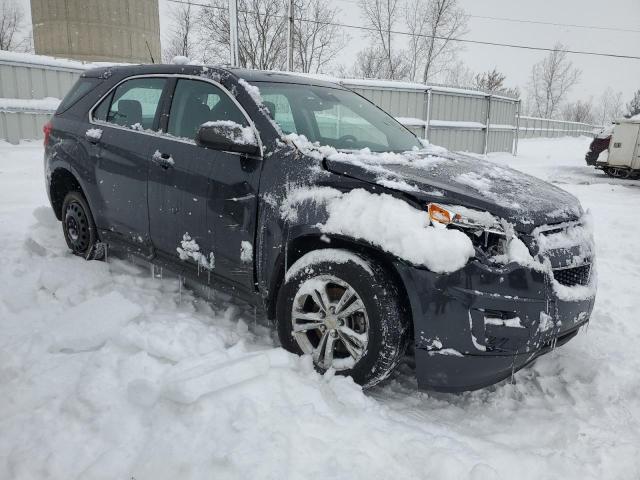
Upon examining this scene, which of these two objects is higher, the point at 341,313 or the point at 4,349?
the point at 341,313

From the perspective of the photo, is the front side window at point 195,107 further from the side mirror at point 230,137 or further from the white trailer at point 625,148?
the white trailer at point 625,148

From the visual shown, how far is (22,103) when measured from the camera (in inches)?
439

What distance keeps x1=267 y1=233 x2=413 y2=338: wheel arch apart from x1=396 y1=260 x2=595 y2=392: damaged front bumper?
10 cm

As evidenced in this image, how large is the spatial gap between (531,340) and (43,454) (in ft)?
7.40

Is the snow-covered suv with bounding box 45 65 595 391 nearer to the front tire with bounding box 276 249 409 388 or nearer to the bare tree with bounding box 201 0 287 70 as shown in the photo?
the front tire with bounding box 276 249 409 388

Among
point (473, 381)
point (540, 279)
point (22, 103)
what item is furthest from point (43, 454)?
point (22, 103)

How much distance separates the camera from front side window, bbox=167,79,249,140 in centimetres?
319

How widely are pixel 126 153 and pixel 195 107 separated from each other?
0.70 metres

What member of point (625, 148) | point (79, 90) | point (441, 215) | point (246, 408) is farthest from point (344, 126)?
point (625, 148)

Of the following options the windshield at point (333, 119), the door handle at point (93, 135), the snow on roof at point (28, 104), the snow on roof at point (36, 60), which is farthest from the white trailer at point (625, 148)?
the snow on roof at point (28, 104)

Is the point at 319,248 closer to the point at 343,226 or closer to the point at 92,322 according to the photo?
the point at 343,226

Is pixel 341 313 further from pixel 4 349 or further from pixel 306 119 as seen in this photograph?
pixel 4 349

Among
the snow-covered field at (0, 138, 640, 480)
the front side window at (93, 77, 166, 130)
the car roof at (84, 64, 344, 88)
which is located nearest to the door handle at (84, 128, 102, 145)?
the front side window at (93, 77, 166, 130)

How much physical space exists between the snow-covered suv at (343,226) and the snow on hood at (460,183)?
0.01 m
